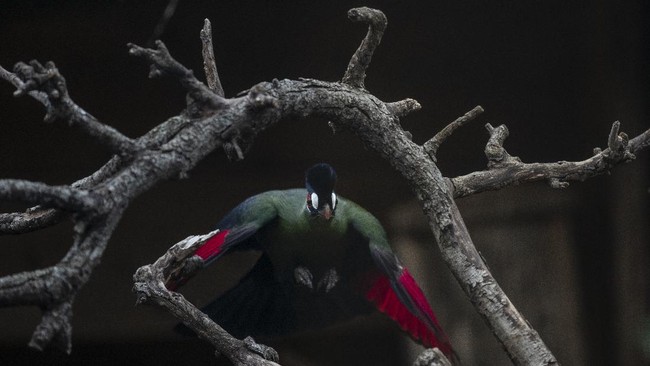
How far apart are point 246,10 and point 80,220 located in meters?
1.52

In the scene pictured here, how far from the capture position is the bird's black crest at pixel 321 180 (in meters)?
1.46

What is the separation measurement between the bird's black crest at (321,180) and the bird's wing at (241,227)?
81mm

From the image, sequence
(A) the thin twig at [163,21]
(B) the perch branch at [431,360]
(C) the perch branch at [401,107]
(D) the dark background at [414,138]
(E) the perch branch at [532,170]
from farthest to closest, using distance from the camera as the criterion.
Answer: (D) the dark background at [414,138] < (A) the thin twig at [163,21] < (E) the perch branch at [532,170] < (C) the perch branch at [401,107] < (B) the perch branch at [431,360]

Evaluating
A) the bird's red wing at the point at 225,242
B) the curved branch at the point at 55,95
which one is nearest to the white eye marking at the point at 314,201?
the bird's red wing at the point at 225,242

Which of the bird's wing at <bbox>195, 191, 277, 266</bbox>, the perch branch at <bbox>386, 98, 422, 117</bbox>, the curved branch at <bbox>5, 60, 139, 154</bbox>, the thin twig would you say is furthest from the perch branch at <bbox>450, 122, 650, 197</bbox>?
the thin twig

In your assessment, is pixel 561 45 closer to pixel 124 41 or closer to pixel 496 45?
pixel 496 45

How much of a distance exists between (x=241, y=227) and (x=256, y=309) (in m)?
0.15

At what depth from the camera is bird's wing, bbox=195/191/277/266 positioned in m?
1.38

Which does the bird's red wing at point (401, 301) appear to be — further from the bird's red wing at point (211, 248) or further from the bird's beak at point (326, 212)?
the bird's red wing at point (211, 248)

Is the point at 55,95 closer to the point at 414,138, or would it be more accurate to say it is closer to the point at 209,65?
the point at 209,65

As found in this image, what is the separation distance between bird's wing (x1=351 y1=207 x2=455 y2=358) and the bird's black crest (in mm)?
88

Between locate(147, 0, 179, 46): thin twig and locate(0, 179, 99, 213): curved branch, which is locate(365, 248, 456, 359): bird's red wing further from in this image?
locate(147, 0, 179, 46): thin twig

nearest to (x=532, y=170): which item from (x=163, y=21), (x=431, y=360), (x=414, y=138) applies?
(x=431, y=360)

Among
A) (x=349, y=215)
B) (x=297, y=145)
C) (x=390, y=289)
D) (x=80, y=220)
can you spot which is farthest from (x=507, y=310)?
(x=297, y=145)
